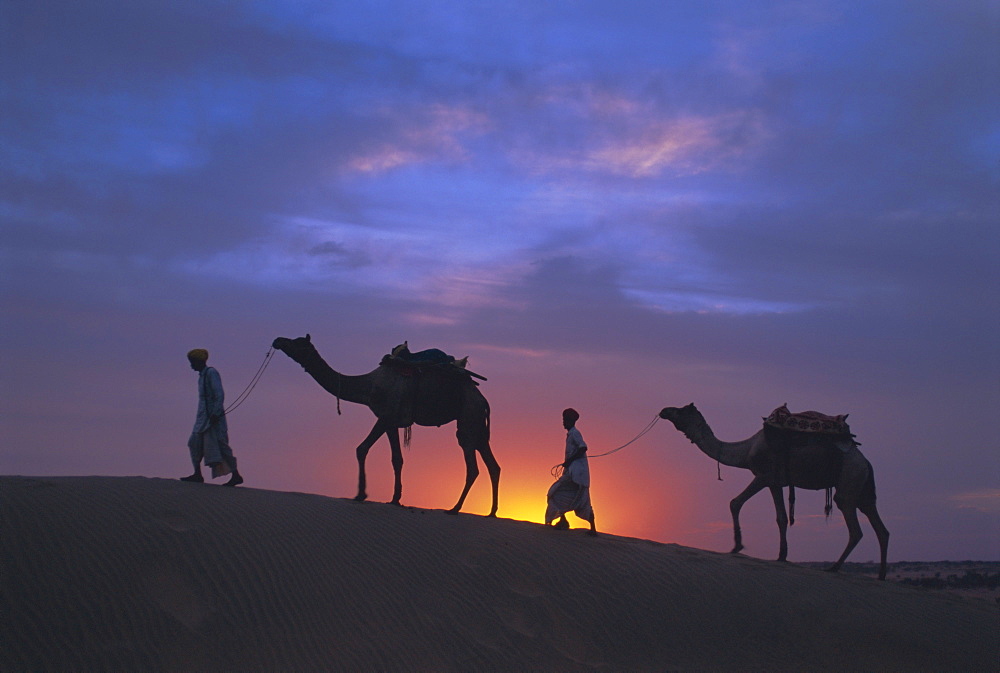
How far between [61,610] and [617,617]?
742 cm

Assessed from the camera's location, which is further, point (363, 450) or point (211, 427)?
point (363, 450)

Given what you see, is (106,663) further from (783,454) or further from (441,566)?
(783,454)

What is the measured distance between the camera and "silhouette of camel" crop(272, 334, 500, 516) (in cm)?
1553

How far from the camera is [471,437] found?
15992 millimetres

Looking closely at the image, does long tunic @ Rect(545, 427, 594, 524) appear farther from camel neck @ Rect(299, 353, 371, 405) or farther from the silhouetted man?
camel neck @ Rect(299, 353, 371, 405)

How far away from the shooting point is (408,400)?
15.6 m

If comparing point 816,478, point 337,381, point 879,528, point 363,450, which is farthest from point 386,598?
point 879,528

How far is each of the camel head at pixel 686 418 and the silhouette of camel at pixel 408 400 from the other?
206 inches

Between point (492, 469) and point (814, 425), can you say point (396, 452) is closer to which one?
point (492, 469)

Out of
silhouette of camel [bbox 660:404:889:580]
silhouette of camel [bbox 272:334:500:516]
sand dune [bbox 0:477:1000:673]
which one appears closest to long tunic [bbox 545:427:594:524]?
sand dune [bbox 0:477:1000:673]

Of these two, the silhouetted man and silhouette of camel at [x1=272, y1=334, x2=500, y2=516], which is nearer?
the silhouetted man

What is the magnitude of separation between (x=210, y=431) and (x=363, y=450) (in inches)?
104

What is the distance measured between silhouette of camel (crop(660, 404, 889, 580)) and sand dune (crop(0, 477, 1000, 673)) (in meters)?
1.76

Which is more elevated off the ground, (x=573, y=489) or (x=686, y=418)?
(x=686, y=418)
